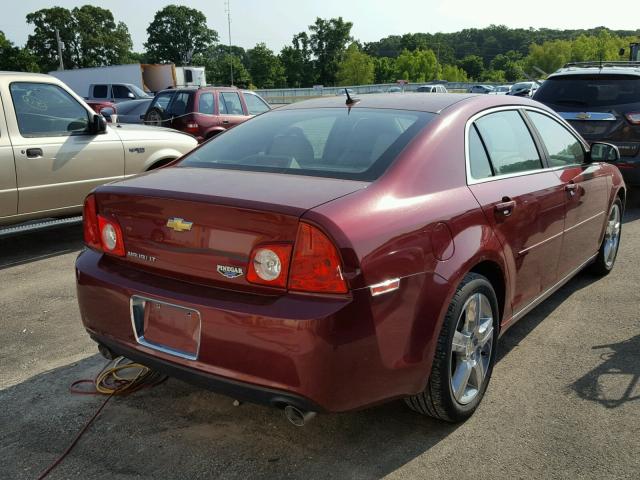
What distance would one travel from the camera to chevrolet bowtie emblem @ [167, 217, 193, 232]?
262cm

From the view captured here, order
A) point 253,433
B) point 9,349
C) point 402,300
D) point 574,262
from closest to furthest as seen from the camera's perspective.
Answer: point 402,300, point 253,433, point 9,349, point 574,262

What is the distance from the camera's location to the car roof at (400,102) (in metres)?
3.39

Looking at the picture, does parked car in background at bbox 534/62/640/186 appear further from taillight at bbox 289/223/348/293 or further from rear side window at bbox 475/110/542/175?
taillight at bbox 289/223/348/293

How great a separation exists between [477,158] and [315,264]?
1328 mm

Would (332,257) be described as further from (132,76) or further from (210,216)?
(132,76)

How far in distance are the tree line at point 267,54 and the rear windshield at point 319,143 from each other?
74706 mm

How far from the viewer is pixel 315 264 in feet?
7.72

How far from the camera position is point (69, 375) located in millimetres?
3590

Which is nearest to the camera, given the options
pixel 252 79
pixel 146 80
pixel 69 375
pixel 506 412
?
pixel 506 412

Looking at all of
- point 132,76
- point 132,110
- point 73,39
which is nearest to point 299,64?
A: point 73,39

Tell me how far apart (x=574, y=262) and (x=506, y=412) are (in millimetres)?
1634

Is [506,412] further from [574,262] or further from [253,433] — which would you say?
[574,262]

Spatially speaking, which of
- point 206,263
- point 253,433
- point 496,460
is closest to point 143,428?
point 253,433

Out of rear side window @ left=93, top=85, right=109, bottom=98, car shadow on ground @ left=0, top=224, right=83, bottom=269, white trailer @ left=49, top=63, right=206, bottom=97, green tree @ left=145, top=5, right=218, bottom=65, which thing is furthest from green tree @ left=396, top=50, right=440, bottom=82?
car shadow on ground @ left=0, top=224, right=83, bottom=269
